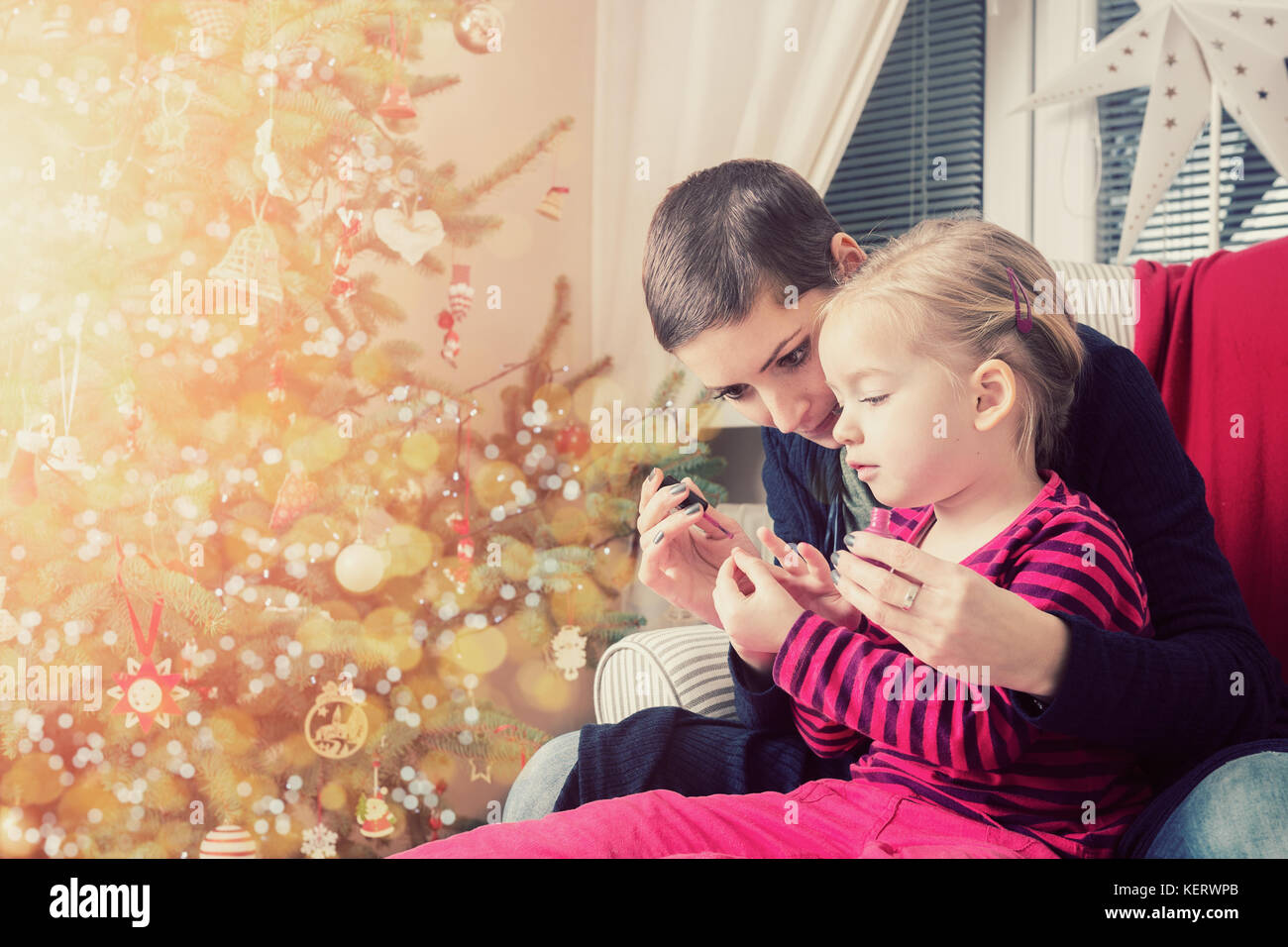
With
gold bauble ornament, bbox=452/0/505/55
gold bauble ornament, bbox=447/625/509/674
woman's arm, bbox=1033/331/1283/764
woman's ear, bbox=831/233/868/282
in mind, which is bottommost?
gold bauble ornament, bbox=447/625/509/674

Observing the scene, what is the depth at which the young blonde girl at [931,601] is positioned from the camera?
0.67 metres

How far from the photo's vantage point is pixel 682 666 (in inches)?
44.4

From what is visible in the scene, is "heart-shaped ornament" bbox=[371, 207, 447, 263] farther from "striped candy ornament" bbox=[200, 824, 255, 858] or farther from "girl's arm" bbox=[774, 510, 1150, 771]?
"girl's arm" bbox=[774, 510, 1150, 771]

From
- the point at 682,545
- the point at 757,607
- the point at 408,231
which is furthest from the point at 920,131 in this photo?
the point at 757,607

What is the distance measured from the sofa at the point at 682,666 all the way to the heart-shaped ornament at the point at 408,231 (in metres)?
0.84

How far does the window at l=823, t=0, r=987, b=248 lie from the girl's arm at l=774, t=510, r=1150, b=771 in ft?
5.00

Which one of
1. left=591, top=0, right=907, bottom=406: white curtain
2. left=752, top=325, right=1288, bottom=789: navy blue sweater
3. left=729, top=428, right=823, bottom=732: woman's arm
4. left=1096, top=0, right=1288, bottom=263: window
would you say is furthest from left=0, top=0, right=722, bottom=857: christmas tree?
left=1096, top=0, right=1288, bottom=263: window

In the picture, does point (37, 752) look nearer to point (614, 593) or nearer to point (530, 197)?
point (614, 593)

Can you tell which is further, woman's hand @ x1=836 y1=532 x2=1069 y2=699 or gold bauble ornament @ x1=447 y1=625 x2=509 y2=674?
gold bauble ornament @ x1=447 y1=625 x2=509 y2=674

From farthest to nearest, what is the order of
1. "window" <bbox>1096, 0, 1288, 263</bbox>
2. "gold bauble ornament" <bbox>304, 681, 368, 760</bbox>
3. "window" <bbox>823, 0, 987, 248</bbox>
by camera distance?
"window" <bbox>823, 0, 987, 248</bbox>
"window" <bbox>1096, 0, 1288, 263</bbox>
"gold bauble ornament" <bbox>304, 681, 368, 760</bbox>

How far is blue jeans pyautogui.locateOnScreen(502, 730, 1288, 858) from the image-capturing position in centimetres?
59

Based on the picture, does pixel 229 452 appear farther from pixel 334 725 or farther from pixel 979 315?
pixel 979 315

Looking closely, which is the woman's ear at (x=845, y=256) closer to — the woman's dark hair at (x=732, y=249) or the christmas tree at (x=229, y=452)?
the woman's dark hair at (x=732, y=249)
